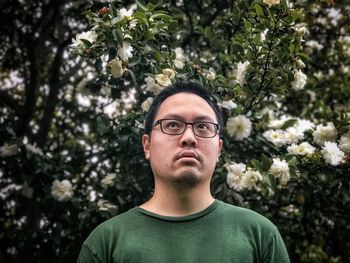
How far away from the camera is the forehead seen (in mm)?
1814

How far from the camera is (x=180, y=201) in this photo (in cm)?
170

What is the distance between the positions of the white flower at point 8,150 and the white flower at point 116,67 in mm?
1182

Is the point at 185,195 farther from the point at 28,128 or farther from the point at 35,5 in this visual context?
the point at 35,5

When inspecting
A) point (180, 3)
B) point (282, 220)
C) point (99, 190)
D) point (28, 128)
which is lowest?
point (282, 220)

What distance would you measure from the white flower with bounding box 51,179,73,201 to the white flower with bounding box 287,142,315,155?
1.59 meters

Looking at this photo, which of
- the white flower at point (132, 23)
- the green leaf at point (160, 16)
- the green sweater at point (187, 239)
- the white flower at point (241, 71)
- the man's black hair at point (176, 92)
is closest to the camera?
the green sweater at point (187, 239)

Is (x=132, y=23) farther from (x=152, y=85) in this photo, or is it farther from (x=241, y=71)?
(x=241, y=71)

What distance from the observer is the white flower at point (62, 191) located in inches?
124

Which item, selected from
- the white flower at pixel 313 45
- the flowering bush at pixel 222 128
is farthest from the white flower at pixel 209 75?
the white flower at pixel 313 45

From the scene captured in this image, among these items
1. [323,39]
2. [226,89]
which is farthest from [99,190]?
[323,39]

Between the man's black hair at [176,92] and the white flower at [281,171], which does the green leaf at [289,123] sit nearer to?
the white flower at [281,171]

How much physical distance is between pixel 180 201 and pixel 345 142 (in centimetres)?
137

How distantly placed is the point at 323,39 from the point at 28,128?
126 inches

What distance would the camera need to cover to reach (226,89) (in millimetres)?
2805
